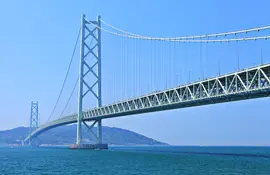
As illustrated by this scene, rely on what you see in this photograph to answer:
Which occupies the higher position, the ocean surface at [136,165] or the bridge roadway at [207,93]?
the bridge roadway at [207,93]

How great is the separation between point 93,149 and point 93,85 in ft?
29.4

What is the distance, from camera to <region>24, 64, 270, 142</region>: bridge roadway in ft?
112

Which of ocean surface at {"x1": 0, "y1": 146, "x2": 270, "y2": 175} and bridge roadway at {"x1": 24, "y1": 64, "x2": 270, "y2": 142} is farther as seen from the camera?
bridge roadway at {"x1": 24, "y1": 64, "x2": 270, "y2": 142}

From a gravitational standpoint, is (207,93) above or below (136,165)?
above

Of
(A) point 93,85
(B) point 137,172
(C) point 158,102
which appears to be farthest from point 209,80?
(A) point 93,85

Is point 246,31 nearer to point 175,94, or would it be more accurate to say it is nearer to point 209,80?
point 209,80

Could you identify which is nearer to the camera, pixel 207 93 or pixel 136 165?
pixel 136 165


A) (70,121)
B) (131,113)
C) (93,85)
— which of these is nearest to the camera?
(131,113)

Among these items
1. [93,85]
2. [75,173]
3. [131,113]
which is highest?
[93,85]

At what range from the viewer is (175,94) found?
4556cm

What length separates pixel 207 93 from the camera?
39312 millimetres

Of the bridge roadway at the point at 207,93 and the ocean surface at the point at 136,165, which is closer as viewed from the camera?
the ocean surface at the point at 136,165

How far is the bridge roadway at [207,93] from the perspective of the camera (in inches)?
1339

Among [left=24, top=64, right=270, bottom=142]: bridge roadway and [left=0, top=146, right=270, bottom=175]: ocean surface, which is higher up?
[left=24, top=64, right=270, bottom=142]: bridge roadway
